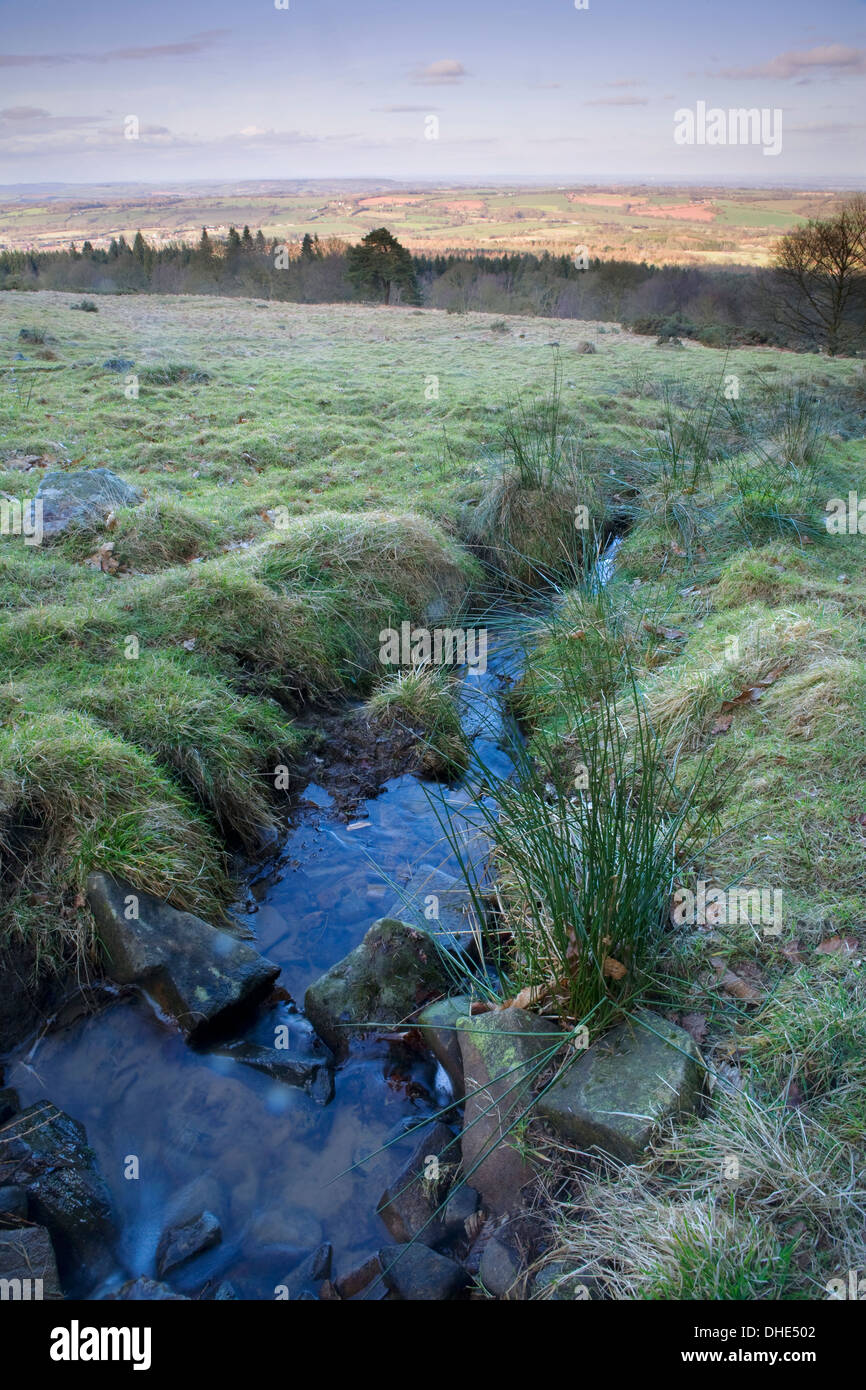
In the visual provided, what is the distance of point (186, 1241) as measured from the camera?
7.79 ft

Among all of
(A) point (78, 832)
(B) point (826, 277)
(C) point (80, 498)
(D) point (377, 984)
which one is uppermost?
(B) point (826, 277)

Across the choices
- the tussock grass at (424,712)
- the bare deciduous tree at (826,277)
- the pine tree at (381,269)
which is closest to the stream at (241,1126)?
the tussock grass at (424,712)

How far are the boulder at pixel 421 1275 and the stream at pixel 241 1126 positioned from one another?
0.57 ft

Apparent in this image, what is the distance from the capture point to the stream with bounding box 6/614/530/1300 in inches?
94.3

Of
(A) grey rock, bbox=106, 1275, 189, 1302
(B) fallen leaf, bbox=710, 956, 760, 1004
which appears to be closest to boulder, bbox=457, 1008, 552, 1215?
(B) fallen leaf, bbox=710, 956, 760, 1004

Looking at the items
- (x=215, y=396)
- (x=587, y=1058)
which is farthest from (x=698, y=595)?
(x=215, y=396)

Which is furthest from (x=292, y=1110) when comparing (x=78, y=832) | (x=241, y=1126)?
(x=78, y=832)

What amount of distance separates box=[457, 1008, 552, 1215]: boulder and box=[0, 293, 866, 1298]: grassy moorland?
154mm

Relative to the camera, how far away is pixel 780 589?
5.20m

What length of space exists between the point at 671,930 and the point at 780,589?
3.27 metres

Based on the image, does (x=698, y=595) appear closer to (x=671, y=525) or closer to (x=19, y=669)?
(x=671, y=525)

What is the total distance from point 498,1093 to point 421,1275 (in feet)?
1.68

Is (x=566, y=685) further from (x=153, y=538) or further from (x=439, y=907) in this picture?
(x=153, y=538)

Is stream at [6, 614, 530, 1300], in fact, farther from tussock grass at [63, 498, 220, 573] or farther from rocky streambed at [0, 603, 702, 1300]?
tussock grass at [63, 498, 220, 573]
